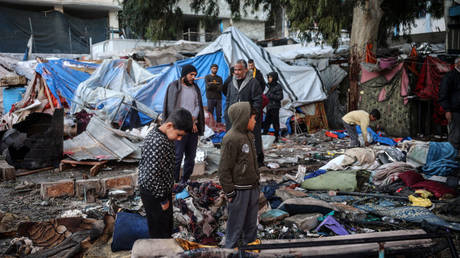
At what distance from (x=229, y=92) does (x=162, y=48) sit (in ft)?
33.4

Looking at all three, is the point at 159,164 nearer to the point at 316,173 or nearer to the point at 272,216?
the point at 272,216

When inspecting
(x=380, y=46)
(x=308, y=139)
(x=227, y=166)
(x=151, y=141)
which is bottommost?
(x=308, y=139)

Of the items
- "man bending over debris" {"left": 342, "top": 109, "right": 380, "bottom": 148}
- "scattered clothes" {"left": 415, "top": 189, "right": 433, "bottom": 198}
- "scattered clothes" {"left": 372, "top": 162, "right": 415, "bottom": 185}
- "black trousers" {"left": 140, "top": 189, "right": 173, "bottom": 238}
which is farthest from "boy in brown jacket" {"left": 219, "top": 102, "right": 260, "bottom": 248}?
"man bending over debris" {"left": 342, "top": 109, "right": 380, "bottom": 148}

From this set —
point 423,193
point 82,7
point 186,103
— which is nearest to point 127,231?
point 186,103

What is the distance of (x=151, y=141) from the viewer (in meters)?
2.85

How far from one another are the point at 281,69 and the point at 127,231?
9.38 metres

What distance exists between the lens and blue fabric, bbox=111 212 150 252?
3332 mm

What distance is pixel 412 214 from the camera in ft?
13.8

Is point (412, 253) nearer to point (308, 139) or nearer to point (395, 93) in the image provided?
point (308, 139)

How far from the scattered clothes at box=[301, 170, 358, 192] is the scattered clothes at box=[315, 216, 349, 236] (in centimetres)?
132

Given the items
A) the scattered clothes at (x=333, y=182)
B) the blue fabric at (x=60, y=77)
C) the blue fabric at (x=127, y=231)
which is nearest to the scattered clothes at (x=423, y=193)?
the scattered clothes at (x=333, y=182)

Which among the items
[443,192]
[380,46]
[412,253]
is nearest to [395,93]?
[380,46]

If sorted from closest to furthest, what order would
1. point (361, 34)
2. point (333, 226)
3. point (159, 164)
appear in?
1. point (159, 164)
2. point (333, 226)
3. point (361, 34)

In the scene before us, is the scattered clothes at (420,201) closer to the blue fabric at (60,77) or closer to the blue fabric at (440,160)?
the blue fabric at (440,160)
